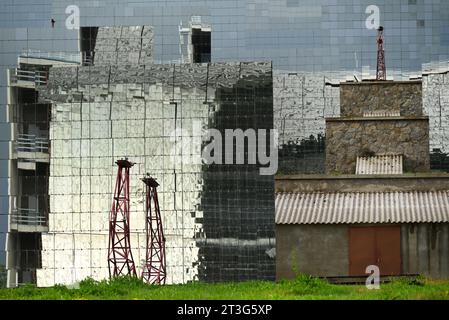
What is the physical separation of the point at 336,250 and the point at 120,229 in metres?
8.50

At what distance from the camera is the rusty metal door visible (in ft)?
148

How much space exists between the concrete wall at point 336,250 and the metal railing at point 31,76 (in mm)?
9724

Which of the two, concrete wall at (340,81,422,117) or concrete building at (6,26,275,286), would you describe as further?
concrete wall at (340,81,422,117)

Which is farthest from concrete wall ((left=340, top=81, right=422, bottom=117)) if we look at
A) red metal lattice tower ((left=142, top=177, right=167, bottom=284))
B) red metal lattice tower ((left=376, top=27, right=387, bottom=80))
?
red metal lattice tower ((left=142, top=177, right=167, bottom=284))

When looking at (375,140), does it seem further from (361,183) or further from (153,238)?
(153,238)

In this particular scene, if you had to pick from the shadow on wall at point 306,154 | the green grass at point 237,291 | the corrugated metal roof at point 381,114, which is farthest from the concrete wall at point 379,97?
the green grass at point 237,291

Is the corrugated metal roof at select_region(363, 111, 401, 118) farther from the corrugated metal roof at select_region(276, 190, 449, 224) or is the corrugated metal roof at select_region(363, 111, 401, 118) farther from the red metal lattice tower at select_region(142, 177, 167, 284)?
the red metal lattice tower at select_region(142, 177, 167, 284)

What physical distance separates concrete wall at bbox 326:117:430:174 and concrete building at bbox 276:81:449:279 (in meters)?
0.04

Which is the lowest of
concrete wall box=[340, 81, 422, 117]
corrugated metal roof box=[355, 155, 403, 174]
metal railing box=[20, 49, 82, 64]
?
corrugated metal roof box=[355, 155, 403, 174]

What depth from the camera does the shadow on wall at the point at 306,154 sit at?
53.6m

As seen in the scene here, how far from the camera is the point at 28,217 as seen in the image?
4166 centimetres

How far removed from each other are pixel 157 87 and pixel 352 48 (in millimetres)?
15440

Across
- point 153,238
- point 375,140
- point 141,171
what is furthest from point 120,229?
point 375,140
